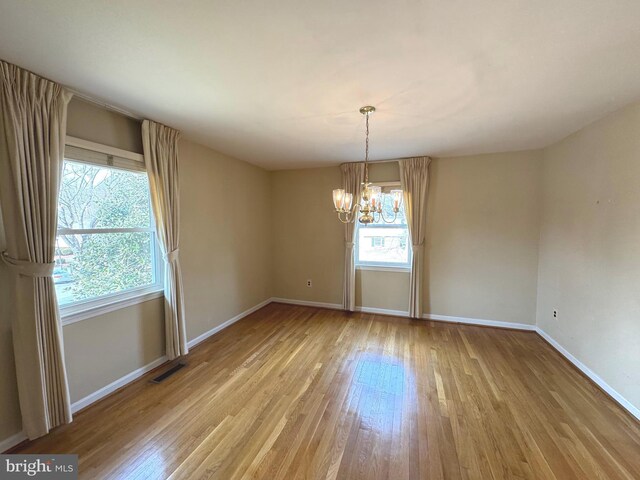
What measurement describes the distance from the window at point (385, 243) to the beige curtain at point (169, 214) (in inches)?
109

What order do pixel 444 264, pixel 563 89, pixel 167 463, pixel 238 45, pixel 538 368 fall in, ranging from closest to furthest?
pixel 238 45, pixel 167 463, pixel 563 89, pixel 538 368, pixel 444 264

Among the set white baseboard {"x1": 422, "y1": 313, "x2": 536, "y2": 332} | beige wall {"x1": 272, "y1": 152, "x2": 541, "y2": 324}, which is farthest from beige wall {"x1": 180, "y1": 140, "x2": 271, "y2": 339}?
white baseboard {"x1": 422, "y1": 313, "x2": 536, "y2": 332}

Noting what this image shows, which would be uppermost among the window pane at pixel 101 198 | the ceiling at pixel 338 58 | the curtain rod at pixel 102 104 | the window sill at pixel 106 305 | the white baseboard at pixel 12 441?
the curtain rod at pixel 102 104

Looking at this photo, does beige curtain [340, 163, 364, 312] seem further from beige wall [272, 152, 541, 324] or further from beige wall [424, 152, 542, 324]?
beige wall [424, 152, 542, 324]

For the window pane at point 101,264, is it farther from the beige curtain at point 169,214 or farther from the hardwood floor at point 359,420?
the hardwood floor at point 359,420

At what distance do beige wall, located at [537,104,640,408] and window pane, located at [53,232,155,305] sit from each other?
4.54 meters

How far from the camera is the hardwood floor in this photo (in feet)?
5.33

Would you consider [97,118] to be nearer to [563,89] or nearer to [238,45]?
[238,45]

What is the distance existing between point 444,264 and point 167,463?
12.9 ft

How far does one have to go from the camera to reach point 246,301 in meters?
4.30

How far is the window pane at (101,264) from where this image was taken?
2.05 m

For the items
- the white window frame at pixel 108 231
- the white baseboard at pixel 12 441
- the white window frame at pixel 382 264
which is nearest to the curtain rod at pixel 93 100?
the white window frame at pixel 108 231

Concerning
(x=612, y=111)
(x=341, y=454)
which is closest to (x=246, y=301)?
(x=341, y=454)

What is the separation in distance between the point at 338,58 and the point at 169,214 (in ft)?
7.40
